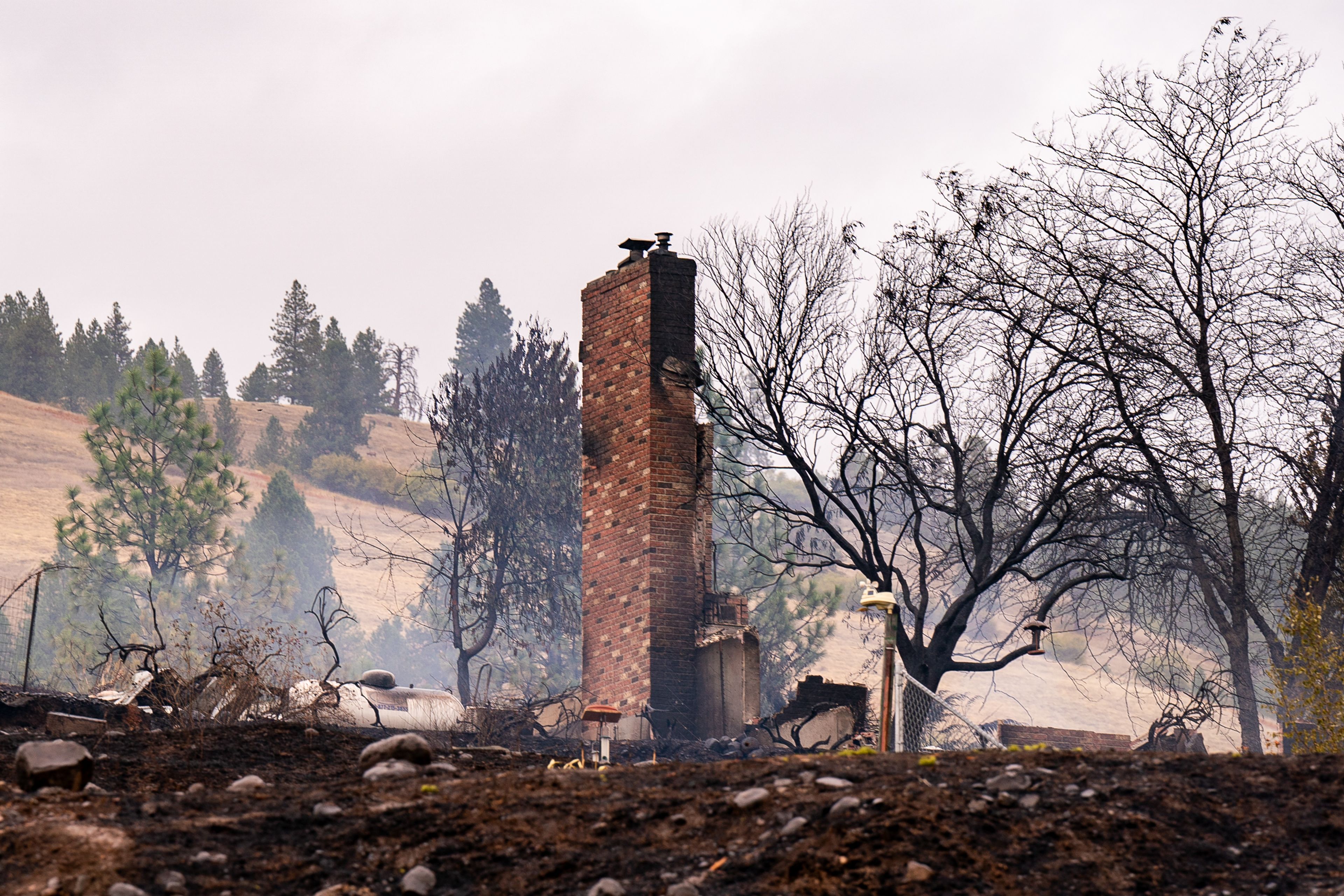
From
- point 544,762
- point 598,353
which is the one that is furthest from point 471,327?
point 544,762

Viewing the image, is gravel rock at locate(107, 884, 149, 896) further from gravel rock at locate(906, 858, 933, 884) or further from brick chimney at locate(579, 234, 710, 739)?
brick chimney at locate(579, 234, 710, 739)

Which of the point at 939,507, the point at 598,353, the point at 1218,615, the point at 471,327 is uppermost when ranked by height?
the point at 471,327

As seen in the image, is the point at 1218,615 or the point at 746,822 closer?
the point at 746,822

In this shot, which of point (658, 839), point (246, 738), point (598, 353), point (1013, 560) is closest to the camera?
point (658, 839)

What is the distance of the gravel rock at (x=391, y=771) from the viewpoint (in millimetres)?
5719

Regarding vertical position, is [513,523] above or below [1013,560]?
above

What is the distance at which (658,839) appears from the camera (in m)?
4.79

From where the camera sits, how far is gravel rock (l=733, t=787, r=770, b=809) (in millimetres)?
5039

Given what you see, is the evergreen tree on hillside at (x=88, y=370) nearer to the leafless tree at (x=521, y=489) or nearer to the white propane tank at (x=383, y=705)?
the leafless tree at (x=521, y=489)

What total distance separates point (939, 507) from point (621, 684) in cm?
444

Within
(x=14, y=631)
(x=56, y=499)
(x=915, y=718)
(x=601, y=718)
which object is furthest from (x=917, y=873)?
(x=56, y=499)

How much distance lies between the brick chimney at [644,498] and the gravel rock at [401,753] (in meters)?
8.98

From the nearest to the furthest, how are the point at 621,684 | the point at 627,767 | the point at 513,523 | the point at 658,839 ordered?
the point at 658,839, the point at 627,767, the point at 621,684, the point at 513,523

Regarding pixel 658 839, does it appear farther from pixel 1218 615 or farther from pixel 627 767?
pixel 1218 615
